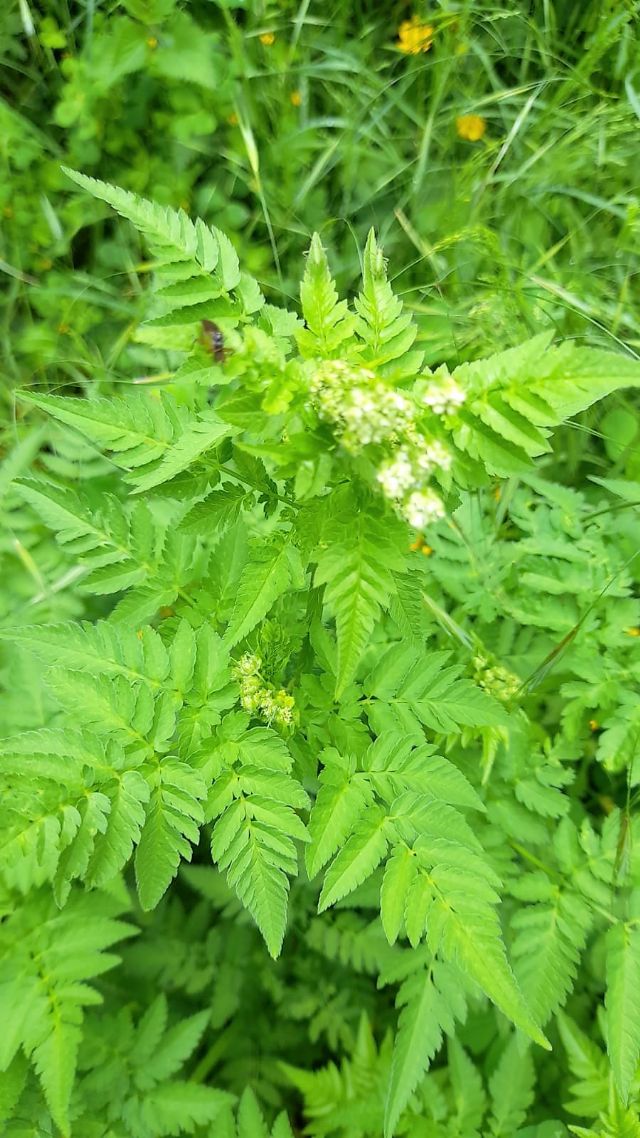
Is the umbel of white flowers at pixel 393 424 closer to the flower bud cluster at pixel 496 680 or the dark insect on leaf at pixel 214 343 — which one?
the dark insect on leaf at pixel 214 343

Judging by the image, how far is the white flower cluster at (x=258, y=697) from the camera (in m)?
1.55

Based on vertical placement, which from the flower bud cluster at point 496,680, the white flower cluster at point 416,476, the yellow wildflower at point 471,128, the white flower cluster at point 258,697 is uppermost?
the white flower cluster at point 416,476

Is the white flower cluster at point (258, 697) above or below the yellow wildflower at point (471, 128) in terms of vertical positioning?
below

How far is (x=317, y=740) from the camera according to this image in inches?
65.6

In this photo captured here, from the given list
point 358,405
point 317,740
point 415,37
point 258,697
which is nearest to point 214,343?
point 358,405

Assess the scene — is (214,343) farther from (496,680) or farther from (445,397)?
(496,680)

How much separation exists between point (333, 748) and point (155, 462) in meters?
0.68

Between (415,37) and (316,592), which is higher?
(415,37)

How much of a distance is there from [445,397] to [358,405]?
0.48ft

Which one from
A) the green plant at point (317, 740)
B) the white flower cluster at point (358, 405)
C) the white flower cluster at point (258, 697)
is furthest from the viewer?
the white flower cluster at point (258, 697)

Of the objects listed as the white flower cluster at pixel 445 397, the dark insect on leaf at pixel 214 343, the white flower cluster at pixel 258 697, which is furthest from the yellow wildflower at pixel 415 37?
the white flower cluster at pixel 258 697

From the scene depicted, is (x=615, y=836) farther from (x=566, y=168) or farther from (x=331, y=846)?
(x=566, y=168)

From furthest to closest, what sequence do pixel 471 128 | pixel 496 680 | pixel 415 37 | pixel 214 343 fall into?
pixel 471 128
pixel 415 37
pixel 496 680
pixel 214 343

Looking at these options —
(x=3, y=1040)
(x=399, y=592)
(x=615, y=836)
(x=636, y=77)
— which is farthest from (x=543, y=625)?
(x=636, y=77)
